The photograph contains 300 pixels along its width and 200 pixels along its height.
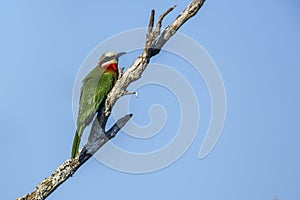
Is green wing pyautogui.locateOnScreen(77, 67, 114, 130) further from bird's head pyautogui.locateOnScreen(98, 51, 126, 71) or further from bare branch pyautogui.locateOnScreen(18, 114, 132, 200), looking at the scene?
bare branch pyautogui.locateOnScreen(18, 114, 132, 200)

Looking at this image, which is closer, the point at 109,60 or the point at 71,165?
the point at 71,165

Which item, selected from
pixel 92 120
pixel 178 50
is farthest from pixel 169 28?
pixel 92 120

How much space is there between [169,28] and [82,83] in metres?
1.39

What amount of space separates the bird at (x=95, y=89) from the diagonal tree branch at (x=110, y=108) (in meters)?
0.08

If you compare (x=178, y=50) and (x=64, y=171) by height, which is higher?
(x=178, y=50)

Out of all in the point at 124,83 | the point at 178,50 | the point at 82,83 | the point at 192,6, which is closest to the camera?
the point at 192,6

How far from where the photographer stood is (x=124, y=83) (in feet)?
14.2

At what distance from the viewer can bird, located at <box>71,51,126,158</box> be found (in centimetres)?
461

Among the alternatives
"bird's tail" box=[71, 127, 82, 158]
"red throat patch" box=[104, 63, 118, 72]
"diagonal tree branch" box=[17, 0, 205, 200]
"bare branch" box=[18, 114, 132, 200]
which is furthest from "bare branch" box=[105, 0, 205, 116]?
"red throat patch" box=[104, 63, 118, 72]

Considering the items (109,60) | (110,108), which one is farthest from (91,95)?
(109,60)

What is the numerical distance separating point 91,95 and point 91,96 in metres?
0.02

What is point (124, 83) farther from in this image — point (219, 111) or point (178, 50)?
point (219, 111)

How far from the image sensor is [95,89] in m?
4.75

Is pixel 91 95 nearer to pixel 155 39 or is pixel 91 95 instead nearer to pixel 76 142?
pixel 76 142
